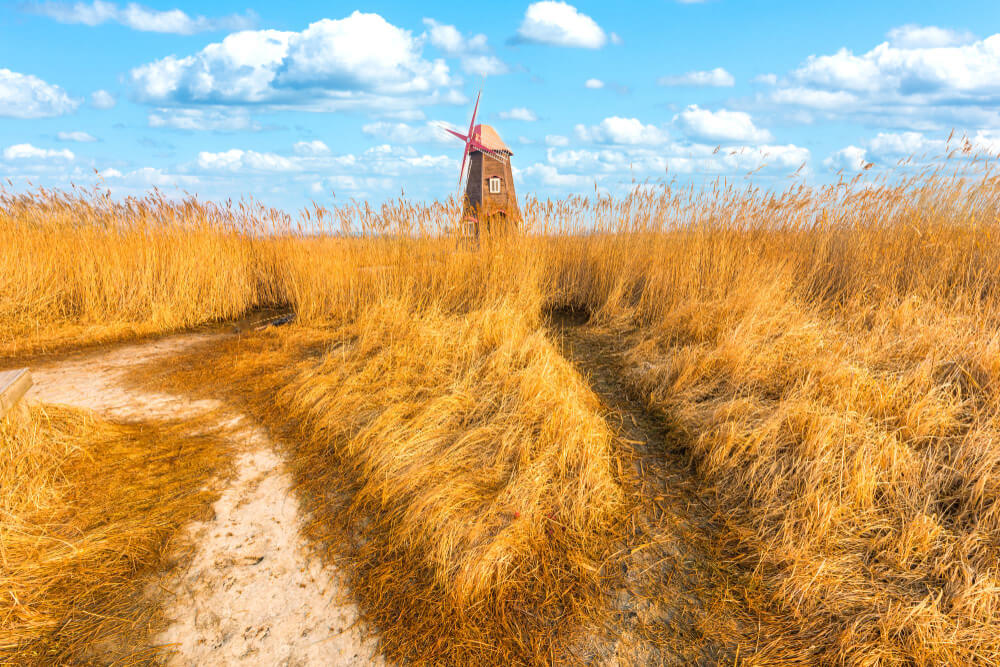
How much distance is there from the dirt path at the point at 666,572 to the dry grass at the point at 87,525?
1.57m

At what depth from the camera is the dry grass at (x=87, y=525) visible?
171cm

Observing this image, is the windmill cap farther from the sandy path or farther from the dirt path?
the sandy path

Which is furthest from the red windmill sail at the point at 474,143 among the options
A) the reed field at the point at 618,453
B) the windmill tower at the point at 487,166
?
the reed field at the point at 618,453

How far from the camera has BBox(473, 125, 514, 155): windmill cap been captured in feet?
45.5

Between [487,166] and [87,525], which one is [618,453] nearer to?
[87,525]

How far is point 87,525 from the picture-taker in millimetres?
2156

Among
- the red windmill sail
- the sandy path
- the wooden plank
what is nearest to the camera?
the sandy path

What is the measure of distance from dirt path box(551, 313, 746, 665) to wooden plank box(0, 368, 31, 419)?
2.85m

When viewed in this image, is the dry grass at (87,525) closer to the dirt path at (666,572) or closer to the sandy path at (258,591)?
the sandy path at (258,591)

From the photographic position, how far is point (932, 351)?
9.71 feet

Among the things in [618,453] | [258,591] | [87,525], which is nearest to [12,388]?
[87,525]

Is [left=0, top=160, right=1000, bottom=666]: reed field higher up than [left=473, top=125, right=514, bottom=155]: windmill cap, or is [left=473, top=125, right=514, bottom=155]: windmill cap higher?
[left=473, top=125, right=514, bottom=155]: windmill cap

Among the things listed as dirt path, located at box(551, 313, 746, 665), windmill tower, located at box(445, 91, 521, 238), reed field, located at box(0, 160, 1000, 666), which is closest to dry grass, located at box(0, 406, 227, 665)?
reed field, located at box(0, 160, 1000, 666)

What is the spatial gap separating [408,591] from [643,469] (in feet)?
4.23
